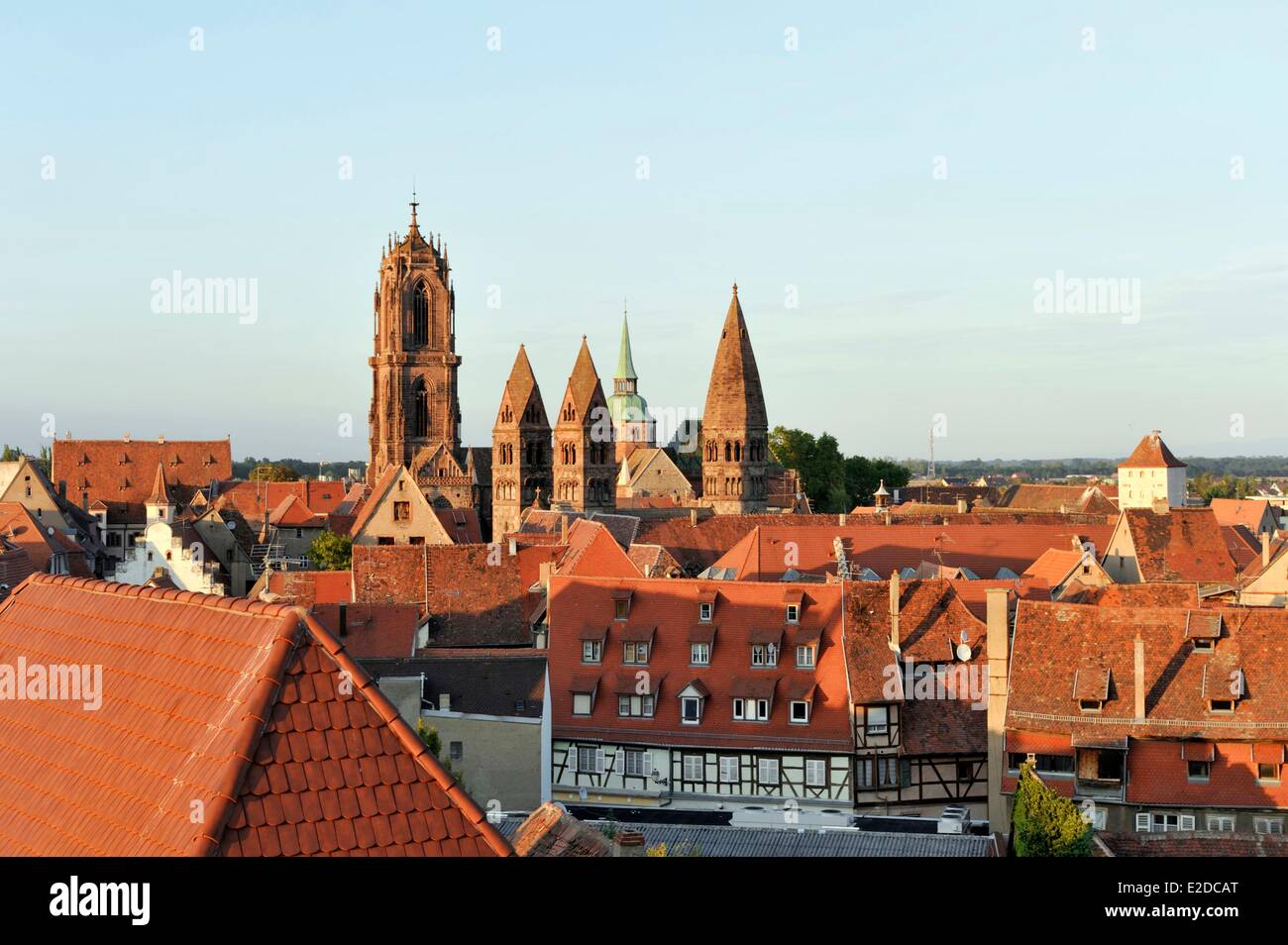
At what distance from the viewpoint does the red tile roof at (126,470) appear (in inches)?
5049

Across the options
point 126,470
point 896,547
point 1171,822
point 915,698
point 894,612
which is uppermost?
point 126,470

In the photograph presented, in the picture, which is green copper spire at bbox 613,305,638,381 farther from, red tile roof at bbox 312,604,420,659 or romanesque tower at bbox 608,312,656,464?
red tile roof at bbox 312,604,420,659

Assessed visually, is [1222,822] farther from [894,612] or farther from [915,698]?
[894,612]

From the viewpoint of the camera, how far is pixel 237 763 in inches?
321

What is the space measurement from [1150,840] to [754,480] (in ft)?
259

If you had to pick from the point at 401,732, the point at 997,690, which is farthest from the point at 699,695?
the point at 401,732

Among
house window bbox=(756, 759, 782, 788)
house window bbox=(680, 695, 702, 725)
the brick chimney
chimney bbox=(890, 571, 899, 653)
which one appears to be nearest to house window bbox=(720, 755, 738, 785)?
house window bbox=(756, 759, 782, 788)

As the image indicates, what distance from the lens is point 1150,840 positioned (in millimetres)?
24297

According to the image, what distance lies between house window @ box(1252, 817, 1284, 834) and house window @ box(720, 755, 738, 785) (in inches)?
504

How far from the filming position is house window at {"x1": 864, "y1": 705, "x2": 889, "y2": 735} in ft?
126

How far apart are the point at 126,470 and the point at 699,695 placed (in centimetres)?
10325

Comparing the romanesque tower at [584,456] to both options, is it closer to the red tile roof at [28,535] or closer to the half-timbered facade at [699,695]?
the red tile roof at [28,535]
